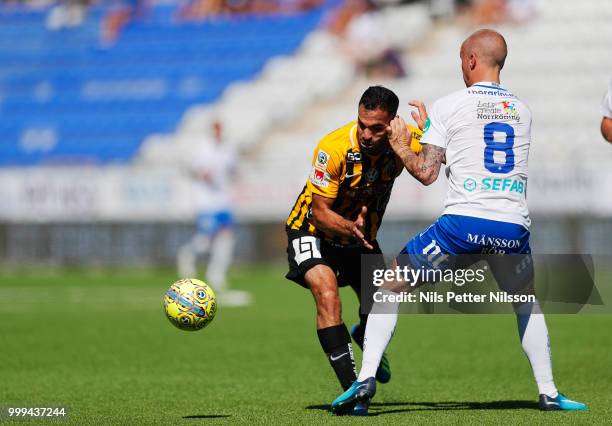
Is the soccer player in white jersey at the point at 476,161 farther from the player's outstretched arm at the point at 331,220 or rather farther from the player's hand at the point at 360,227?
the player's outstretched arm at the point at 331,220

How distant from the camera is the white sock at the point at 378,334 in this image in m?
6.73

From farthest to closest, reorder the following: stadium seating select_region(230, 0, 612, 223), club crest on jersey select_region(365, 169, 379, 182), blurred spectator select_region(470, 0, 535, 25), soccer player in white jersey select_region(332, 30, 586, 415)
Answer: blurred spectator select_region(470, 0, 535, 25) < stadium seating select_region(230, 0, 612, 223) < club crest on jersey select_region(365, 169, 379, 182) < soccer player in white jersey select_region(332, 30, 586, 415)

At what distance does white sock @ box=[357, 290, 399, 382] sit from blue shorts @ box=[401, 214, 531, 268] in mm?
339

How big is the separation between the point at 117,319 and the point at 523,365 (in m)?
6.19

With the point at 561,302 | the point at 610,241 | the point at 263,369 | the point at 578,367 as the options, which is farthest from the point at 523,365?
the point at 610,241

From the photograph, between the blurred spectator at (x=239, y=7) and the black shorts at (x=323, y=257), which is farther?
the blurred spectator at (x=239, y=7)

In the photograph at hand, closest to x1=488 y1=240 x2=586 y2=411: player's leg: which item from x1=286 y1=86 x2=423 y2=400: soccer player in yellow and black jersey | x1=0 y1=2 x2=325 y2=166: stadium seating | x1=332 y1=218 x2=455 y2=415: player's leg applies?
x1=332 y1=218 x2=455 y2=415: player's leg

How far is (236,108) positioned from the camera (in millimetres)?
28609

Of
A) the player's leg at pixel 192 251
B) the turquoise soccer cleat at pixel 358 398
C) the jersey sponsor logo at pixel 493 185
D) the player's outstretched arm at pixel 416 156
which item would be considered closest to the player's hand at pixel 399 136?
the player's outstretched arm at pixel 416 156

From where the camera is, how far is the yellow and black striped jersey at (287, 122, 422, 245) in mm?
7074

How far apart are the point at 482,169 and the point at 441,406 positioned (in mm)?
1655

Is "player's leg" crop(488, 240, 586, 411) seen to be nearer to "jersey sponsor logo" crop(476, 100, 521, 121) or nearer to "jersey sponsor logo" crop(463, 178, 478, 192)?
"jersey sponsor logo" crop(463, 178, 478, 192)

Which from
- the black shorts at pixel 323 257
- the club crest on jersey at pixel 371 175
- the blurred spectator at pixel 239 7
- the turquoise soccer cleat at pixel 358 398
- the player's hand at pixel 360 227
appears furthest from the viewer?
the blurred spectator at pixel 239 7

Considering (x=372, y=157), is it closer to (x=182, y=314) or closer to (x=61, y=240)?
(x=182, y=314)
